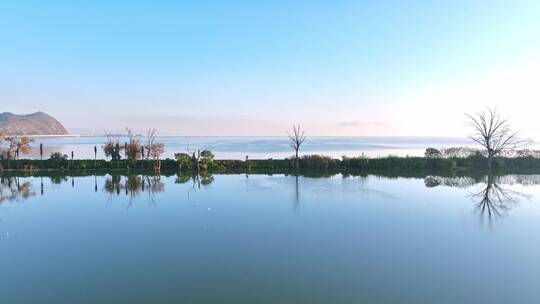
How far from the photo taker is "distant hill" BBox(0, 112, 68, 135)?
138 m

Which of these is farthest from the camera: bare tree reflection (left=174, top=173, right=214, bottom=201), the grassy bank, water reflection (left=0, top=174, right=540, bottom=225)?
the grassy bank

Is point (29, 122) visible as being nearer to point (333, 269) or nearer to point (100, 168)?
point (100, 168)

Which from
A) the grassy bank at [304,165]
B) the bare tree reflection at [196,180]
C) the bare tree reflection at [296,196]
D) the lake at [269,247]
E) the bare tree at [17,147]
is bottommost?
the lake at [269,247]

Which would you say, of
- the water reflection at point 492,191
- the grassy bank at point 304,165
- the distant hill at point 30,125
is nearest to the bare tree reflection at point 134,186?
the grassy bank at point 304,165

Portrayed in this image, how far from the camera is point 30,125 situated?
154m

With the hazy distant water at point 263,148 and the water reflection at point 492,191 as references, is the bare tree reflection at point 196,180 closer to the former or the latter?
the water reflection at point 492,191

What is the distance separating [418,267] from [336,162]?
19.5 meters

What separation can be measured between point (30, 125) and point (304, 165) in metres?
170

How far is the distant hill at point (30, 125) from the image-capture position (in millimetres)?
137875

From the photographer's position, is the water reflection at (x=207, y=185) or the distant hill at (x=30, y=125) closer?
the water reflection at (x=207, y=185)

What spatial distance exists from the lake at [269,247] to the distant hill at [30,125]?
145m

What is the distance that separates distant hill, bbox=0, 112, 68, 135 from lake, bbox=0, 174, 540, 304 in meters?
145

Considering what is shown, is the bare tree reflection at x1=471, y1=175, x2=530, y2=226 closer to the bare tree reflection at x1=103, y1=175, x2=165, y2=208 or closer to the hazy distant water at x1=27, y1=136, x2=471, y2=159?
the bare tree reflection at x1=103, y1=175, x2=165, y2=208

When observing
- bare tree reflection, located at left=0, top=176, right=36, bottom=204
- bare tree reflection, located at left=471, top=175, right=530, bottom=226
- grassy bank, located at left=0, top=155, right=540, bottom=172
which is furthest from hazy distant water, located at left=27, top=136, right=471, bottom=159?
bare tree reflection, located at left=471, top=175, right=530, bottom=226
